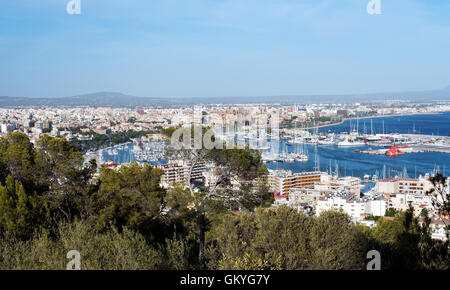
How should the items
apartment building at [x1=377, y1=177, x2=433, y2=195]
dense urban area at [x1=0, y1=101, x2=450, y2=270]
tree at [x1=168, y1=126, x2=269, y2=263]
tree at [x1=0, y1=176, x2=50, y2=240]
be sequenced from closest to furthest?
dense urban area at [x1=0, y1=101, x2=450, y2=270] < tree at [x1=0, y1=176, x2=50, y2=240] < tree at [x1=168, y1=126, x2=269, y2=263] < apartment building at [x1=377, y1=177, x2=433, y2=195]

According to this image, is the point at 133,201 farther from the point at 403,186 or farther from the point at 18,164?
the point at 403,186

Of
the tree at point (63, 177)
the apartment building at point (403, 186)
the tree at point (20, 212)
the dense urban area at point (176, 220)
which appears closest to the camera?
the dense urban area at point (176, 220)

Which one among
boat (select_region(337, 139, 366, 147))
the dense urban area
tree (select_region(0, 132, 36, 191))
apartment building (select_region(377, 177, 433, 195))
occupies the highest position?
tree (select_region(0, 132, 36, 191))

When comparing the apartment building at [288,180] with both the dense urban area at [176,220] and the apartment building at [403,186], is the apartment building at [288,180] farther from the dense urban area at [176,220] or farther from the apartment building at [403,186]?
the dense urban area at [176,220]

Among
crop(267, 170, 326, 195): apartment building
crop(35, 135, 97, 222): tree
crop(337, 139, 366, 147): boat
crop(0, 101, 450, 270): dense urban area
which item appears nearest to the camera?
crop(0, 101, 450, 270): dense urban area

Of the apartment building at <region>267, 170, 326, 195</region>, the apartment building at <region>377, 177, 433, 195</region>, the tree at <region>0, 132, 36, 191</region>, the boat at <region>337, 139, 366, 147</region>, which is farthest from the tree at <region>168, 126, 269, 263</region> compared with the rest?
the boat at <region>337, 139, 366, 147</region>

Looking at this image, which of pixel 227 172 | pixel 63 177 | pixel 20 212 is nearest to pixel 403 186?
pixel 227 172

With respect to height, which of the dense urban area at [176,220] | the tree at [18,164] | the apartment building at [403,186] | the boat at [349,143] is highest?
the tree at [18,164]

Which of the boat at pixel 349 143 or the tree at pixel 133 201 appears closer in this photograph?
the tree at pixel 133 201

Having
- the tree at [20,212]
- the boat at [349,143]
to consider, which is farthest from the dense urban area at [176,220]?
the boat at [349,143]

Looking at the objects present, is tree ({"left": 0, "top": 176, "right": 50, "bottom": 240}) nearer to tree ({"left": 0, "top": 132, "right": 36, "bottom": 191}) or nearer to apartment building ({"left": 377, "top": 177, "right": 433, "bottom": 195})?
tree ({"left": 0, "top": 132, "right": 36, "bottom": 191})

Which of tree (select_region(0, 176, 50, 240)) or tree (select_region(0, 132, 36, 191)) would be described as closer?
tree (select_region(0, 176, 50, 240))

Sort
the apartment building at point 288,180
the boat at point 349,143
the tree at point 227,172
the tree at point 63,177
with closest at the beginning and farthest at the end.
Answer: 1. the tree at point 63,177
2. the tree at point 227,172
3. the apartment building at point 288,180
4. the boat at point 349,143

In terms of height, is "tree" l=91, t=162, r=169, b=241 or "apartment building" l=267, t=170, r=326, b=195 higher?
"tree" l=91, t=162, r=169, b=241
